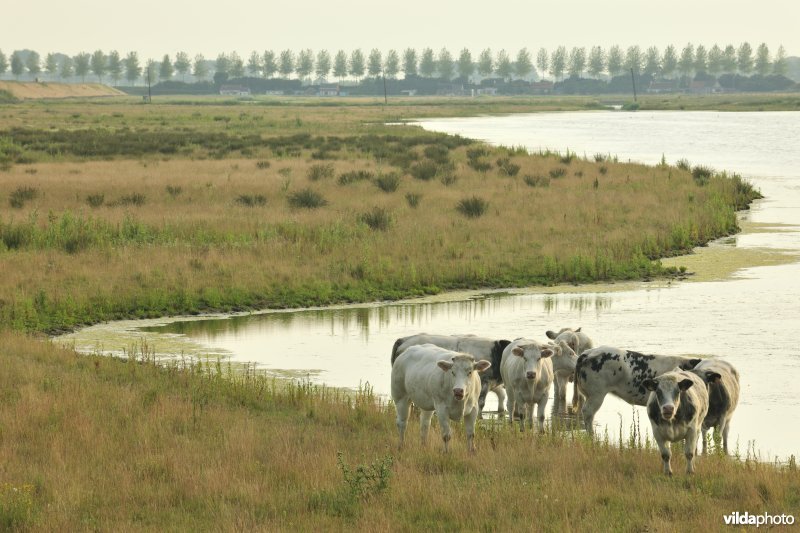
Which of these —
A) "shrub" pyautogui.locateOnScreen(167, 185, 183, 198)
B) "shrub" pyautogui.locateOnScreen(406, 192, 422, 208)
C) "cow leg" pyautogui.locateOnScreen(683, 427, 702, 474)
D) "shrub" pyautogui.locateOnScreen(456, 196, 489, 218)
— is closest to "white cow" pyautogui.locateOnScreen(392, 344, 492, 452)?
"cow leg" pyautogui.locateOnScreen(683, 427, 702, 474)

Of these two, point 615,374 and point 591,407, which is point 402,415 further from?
point 615,374

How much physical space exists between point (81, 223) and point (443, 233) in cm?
1128

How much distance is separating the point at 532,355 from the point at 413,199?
87.2 feet

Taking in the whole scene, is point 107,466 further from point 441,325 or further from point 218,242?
point 218,242

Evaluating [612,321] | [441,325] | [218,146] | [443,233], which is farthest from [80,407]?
[218,146]

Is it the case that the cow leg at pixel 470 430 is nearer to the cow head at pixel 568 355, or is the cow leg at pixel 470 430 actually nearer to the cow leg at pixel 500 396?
the cow leg at pixel 500 396

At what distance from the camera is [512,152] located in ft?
212

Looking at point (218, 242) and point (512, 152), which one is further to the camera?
point (512, 152)

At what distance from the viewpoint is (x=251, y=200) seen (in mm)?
41562

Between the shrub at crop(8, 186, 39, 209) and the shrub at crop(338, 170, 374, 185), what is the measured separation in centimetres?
1292

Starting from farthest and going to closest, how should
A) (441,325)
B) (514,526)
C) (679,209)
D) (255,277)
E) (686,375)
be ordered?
(679,209) → (255,277) → (441,325) → (686,375) → (514,526)

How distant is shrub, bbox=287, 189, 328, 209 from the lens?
40.7 m

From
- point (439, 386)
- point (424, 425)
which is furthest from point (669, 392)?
point (424, 425)

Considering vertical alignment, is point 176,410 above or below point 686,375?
below
